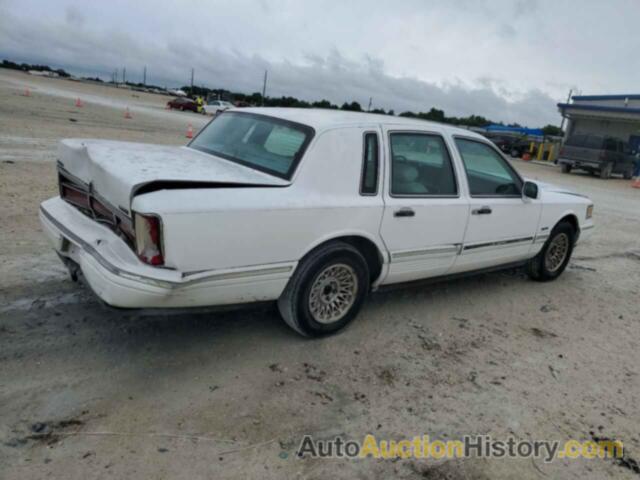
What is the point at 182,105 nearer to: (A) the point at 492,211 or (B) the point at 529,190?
(B) the point at 529,190

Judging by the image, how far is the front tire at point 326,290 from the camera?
3.58 m

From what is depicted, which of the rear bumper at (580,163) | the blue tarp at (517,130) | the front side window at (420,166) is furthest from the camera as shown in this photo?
the blue tarp at (517,130)

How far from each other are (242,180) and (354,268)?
3.66 ft

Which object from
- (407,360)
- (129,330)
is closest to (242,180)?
(129,330)

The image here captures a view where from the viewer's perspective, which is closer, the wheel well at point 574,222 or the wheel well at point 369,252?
the wheel well at point 369,252

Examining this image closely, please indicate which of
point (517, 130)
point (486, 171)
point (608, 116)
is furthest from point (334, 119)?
point (517, 130)

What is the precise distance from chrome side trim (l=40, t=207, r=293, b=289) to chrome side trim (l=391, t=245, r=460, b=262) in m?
1.03

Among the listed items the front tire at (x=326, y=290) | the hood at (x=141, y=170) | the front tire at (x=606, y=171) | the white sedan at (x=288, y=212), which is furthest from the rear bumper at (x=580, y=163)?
the hood at (x=141, y=170)

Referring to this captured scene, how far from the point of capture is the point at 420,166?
4.25 metres

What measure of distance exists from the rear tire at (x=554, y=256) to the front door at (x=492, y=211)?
50cm

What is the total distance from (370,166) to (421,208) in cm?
58

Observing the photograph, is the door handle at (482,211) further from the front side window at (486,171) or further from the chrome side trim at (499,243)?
the chrome side trim at (499,243)

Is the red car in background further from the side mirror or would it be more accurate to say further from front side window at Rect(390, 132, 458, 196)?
front side window at Rect(390, 132, 458, 196)

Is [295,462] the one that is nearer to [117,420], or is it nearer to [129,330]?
[117,420]
